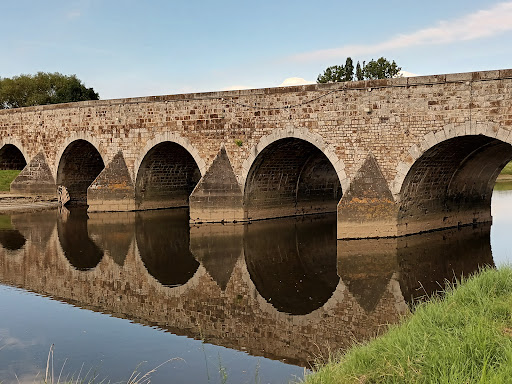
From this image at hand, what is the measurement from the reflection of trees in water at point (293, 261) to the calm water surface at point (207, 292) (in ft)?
→ 0.13

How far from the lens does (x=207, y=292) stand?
10.7 meters

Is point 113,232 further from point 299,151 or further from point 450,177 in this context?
point 450,177

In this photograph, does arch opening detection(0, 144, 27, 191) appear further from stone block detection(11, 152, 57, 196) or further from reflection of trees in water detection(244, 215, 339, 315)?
reflection of trees in water detection(244, 215, 339, 315)

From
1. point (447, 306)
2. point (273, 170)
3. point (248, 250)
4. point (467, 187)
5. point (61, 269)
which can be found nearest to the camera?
point (447, 306)

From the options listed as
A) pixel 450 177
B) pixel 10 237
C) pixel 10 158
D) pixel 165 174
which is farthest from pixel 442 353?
pixel 10 158

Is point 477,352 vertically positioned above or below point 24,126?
below

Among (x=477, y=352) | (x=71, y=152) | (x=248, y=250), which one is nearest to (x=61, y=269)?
(x=248, y=250)

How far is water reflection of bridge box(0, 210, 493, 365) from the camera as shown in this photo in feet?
28.4

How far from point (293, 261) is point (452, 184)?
5.64 metres

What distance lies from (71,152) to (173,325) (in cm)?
1758

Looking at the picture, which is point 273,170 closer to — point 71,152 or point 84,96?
point 71,152

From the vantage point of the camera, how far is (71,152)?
2480 cm

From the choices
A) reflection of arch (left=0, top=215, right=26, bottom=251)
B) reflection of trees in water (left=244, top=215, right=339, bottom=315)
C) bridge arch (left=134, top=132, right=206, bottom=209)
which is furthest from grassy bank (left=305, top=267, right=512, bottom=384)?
bridge arch (left=134, top=132, right=206, bottom=209)

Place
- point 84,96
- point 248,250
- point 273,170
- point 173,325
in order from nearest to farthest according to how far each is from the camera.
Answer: point 173,325 → point 248,250 → point 273,170 → point 84,96
